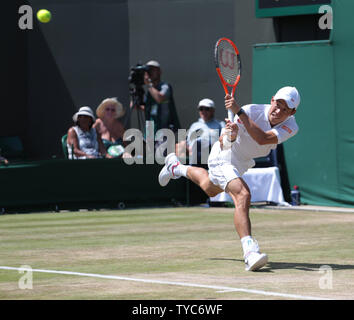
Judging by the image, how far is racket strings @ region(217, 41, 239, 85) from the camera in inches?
344

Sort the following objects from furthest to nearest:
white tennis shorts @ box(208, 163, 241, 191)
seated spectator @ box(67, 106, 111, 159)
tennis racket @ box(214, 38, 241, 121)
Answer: seated spectator @ box(67, 106, 111, 159)
tennis racket @ box(214, 38, 241, 121)
white tennis shorts @ box(208, 163, 241, 191)

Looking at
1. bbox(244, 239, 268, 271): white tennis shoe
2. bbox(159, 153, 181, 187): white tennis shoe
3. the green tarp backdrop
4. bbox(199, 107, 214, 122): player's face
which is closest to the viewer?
bbox(244, 239, 268, 271): white tennis shoe

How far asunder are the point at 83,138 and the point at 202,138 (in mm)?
2098

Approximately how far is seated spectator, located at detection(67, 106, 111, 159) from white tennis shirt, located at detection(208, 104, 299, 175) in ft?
21.7

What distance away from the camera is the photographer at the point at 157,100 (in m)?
16.1

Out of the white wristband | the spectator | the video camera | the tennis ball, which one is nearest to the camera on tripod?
the video camera

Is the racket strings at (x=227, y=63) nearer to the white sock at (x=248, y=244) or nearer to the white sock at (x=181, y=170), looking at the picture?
the white sock at (x=181, y=170)

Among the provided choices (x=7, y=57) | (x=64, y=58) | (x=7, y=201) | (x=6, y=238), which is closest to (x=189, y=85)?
(x=64, y=58)

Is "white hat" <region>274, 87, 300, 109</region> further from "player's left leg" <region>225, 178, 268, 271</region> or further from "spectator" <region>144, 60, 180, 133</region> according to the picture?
"spectator" <region>144, 60, 180, 133</region>

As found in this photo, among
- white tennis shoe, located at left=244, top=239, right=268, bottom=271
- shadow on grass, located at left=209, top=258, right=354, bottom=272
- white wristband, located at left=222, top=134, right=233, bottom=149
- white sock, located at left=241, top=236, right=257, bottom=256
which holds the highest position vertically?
white wristband, located at left=222, top=134, right=233, bottom=149

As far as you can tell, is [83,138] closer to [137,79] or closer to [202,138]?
[202,138]

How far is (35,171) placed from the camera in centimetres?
1383
